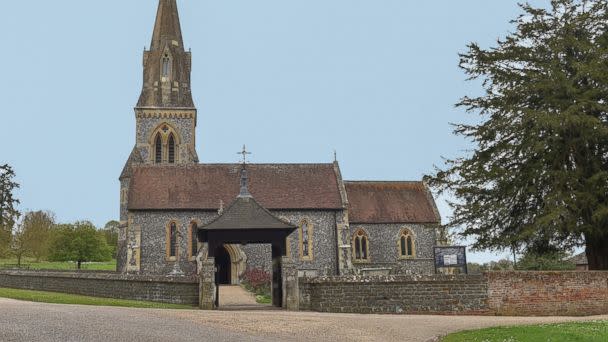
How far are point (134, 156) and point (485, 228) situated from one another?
29.9m

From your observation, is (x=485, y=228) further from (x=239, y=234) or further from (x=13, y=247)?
(x=13, y=247)

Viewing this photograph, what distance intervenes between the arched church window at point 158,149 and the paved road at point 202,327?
3321 centimetres

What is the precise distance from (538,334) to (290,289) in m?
10.1

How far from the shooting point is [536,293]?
2078cm

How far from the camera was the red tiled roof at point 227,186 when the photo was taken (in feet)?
126

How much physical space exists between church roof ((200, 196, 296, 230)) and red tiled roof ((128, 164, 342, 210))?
14771 millimetres

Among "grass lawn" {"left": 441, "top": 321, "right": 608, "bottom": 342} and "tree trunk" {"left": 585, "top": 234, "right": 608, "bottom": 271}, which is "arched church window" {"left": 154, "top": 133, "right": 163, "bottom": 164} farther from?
"grass lawn" {"left": 441, "top": 321, "right": 608, "bottom": 342}

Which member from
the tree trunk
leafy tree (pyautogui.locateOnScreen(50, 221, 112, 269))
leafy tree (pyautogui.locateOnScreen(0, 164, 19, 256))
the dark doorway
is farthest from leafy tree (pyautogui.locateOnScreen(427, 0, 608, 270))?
leafy tree (pyautogui.locateOnScreen(0, 164, 19, 256))

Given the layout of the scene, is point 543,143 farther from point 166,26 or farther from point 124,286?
point 166,26

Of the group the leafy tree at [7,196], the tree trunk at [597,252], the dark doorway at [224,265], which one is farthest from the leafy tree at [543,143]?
the leafy tree at [7,196]

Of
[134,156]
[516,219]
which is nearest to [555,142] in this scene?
[516,219]

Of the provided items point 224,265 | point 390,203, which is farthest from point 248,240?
point 390,203

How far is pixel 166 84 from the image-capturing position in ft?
169

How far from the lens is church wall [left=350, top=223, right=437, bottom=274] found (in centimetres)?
4044
